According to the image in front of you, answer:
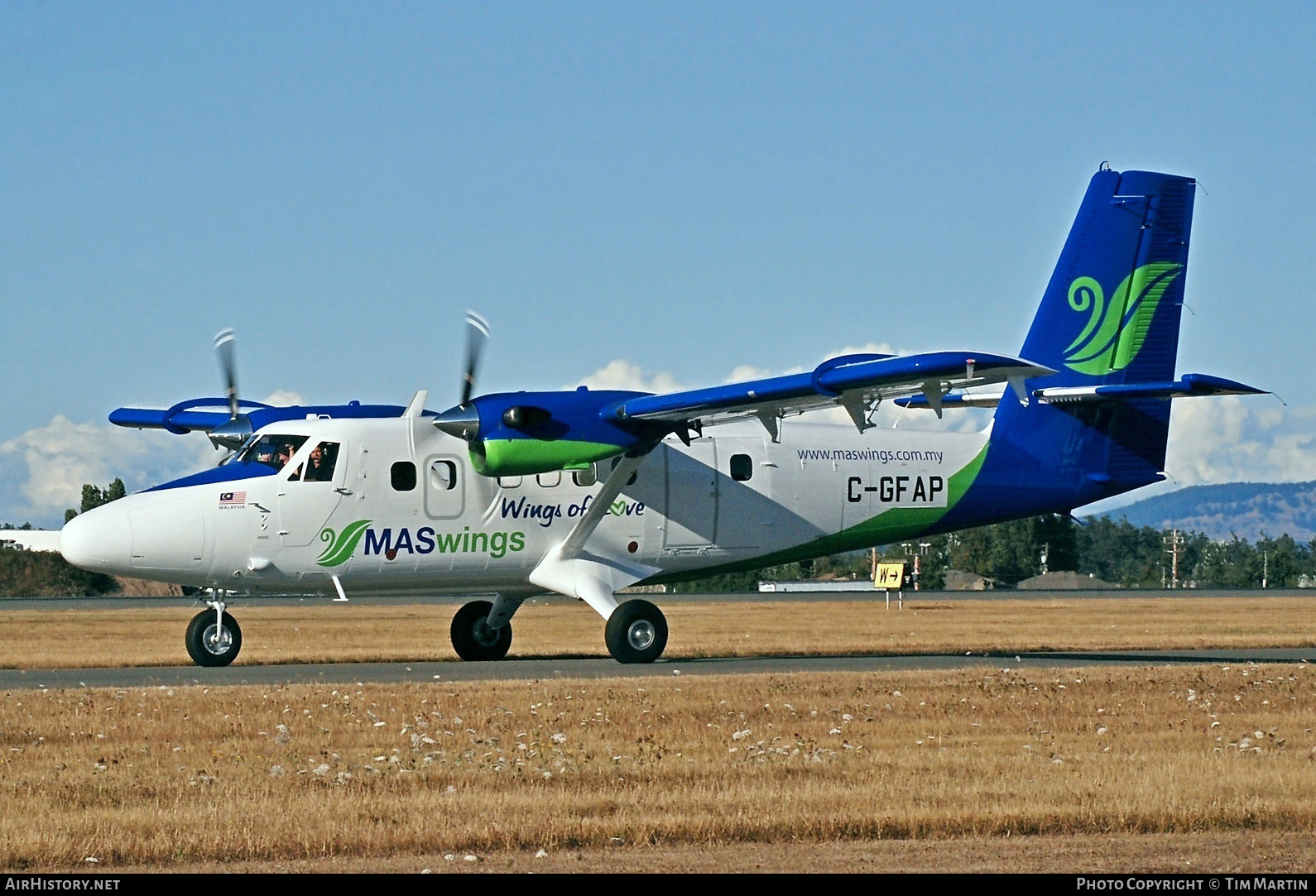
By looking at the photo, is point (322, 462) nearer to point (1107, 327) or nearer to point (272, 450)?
point (272, 450)

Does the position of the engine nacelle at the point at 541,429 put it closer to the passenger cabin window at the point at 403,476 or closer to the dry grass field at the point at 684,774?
the passenger cabin window at the point at 403,476

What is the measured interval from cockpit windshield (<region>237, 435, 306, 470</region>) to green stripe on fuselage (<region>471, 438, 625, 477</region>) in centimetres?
272

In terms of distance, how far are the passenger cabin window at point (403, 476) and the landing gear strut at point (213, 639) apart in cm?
295

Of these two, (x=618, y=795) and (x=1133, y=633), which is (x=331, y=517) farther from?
(x=1133, y=633)

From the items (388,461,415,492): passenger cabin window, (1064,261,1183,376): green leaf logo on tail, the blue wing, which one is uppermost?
(1064,261,1183,376): green leaf logo on tail

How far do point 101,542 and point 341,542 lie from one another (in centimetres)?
325

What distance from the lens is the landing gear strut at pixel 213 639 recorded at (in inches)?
908

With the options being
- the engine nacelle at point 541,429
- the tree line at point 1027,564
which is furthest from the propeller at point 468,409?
the tree line at point 1027,564

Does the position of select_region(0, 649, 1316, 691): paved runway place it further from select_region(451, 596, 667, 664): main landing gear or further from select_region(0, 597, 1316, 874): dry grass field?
select_region(0, 597, 1316, 874): dry grass field

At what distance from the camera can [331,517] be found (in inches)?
919

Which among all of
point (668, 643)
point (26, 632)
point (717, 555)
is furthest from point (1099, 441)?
point (26, 632)

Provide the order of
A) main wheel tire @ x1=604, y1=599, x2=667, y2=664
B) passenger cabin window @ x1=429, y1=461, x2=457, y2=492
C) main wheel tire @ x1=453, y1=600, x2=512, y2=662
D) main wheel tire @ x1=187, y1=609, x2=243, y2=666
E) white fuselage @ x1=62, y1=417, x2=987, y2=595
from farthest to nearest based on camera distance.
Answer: main wheel tire @ x1=453, y1=600, x2=512, y2=662, main wheel tire @ x1=604, y1=599, x2=667, y2=664, passenger cabin window @ x1=429, y1=461, x2=457, y2=492, main wheel tire @ x1=187, y1=609, x2=243, y2=666, white fuselage @ x1=62, y1=417, x2=987, y2=595

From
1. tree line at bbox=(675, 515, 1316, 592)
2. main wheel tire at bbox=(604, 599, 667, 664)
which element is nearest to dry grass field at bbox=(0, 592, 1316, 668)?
main wheel tire at bbox=(604, 599, 667, 664)

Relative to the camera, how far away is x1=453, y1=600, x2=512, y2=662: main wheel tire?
1032 inches
